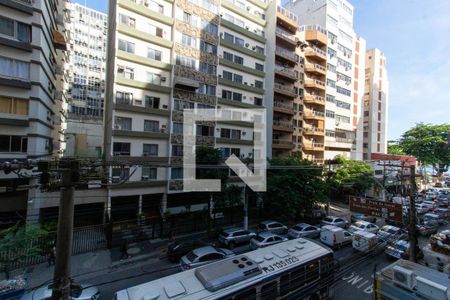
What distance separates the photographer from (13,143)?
18.5 m

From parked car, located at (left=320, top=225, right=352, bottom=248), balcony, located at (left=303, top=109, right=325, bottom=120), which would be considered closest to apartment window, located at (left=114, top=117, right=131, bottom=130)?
parked car, located at (left=320, top=225, right=352, bottom=248)

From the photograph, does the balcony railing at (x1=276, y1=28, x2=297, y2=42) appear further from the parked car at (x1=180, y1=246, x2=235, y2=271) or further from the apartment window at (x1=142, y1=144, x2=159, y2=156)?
the parked car at (x1=180, y1=246, x2=235, y2=271)

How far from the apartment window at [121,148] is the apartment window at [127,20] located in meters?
11.4

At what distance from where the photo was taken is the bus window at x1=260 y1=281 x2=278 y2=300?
9.30 m

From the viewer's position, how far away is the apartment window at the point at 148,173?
79.5 feet

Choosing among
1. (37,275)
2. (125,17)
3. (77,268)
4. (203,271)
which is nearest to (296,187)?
(203,271)

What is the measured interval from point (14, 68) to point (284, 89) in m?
30.2

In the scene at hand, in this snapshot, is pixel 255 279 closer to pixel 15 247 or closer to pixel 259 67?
pixel 15 247

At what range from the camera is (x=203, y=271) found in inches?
363

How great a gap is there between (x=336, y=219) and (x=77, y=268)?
23.0 metres

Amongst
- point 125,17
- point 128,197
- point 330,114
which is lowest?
point 128,197

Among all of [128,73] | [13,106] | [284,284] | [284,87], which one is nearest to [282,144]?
[284,87]

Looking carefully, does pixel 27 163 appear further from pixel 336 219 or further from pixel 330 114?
pixel 330 114

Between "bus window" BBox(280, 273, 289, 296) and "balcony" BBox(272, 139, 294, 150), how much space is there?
25662 mm
